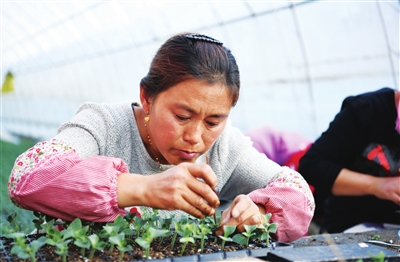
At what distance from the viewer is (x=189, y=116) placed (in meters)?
1.58

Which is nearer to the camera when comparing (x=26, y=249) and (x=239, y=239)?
(x=26, y=249)

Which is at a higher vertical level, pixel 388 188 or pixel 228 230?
pixel 388 188

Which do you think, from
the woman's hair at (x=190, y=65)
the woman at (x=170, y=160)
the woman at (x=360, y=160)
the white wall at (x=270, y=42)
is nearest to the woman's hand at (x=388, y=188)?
the woman at (x=360, y=160)

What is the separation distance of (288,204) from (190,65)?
534mm

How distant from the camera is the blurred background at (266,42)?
23.4ft

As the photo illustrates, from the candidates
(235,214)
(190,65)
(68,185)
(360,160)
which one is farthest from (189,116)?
(360,160)

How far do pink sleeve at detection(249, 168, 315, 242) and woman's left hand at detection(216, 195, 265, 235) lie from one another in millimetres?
118

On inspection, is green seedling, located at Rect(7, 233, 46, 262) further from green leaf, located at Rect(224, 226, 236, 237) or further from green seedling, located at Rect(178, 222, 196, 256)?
green leaf, located at Rect(224, 226, 236, 237)

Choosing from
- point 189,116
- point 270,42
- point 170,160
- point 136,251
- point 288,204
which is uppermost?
point 270,42

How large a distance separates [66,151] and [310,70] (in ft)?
20.5

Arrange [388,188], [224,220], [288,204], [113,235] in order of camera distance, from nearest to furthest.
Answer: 1. [113,235]
2. [224,220]
3. [288,204]
4. [388,188]

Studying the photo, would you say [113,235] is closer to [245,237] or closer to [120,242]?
[120,242]

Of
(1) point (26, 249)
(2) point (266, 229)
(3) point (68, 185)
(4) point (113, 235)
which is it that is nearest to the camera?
(1) point (26, 249)

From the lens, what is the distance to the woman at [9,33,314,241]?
4.37ft
